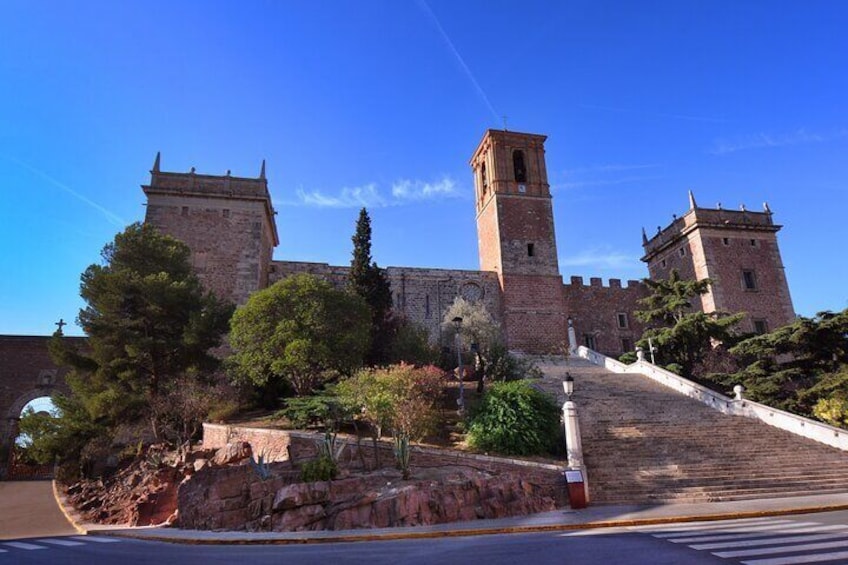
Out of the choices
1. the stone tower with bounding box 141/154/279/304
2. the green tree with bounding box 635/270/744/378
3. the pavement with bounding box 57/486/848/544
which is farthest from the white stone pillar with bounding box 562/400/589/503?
the stone tower with bounding box 141/154/279/304

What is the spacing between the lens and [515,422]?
1340 cm

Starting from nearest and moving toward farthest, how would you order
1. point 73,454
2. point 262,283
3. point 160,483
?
point 160,483, point 73,454, point 262,283

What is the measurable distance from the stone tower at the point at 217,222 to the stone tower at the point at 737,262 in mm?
24114

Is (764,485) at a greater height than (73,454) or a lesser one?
lesser

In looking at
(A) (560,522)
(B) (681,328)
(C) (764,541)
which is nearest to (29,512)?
(A) (560,522)

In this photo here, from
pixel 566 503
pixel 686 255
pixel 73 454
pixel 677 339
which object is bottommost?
pixel 566 503

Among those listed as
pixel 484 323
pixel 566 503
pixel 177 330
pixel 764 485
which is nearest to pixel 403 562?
pixel 566 503

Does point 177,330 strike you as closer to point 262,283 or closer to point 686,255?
point 262,283

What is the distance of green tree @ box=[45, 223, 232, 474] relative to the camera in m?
16.3

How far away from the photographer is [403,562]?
6250mm

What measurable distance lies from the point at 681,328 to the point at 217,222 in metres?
22.3

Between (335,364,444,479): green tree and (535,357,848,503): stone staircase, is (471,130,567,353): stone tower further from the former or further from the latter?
(335,364,444,479): green tree

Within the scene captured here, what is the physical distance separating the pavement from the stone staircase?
0.70 metres

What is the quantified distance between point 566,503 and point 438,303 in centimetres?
1686
